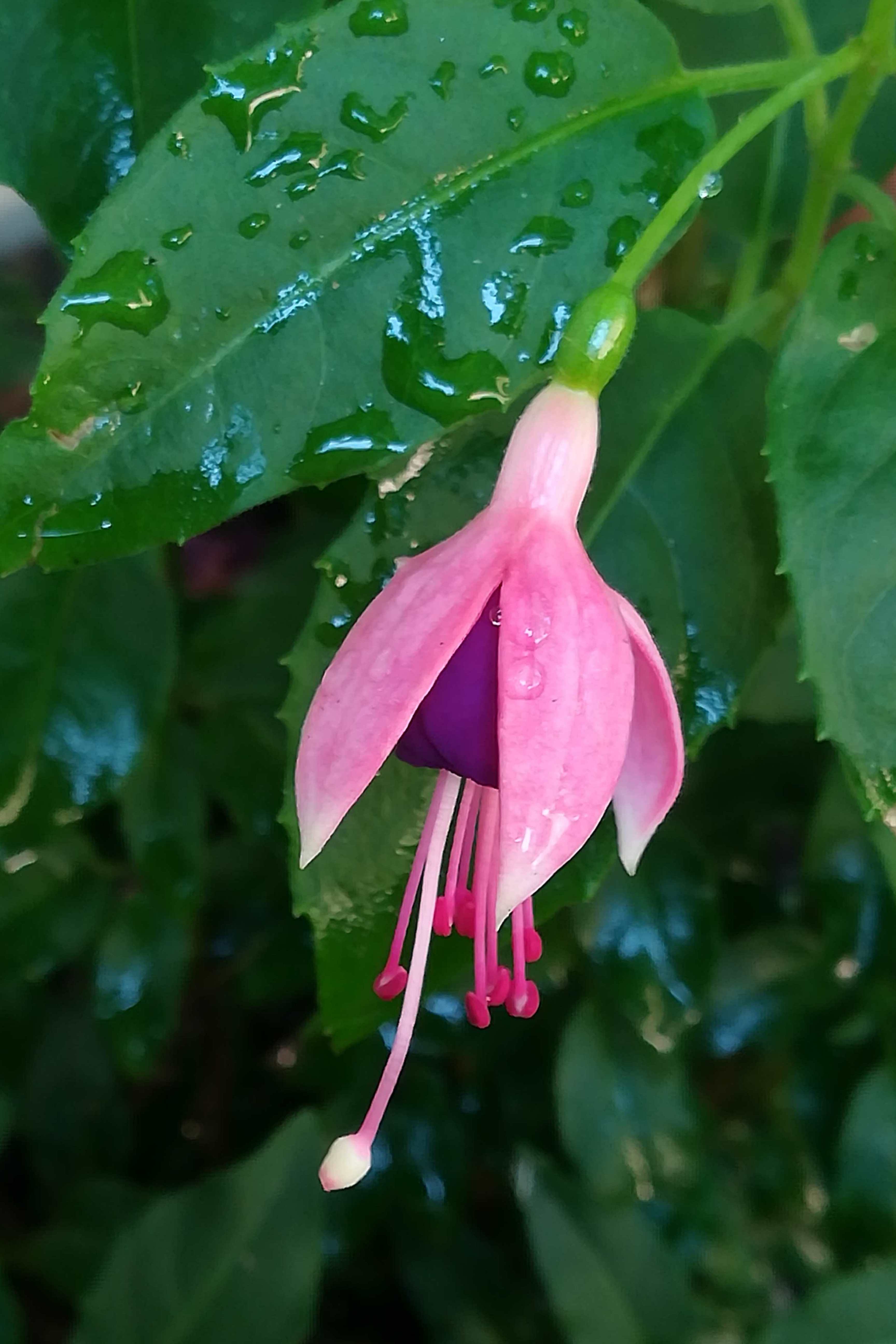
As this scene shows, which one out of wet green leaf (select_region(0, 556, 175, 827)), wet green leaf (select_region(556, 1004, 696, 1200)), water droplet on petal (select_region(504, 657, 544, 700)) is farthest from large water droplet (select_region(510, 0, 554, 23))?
wet green leaf (select_region(556, 1004, 696, 1200))

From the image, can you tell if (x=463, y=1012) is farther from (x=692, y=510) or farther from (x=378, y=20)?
(x=378, y=20)

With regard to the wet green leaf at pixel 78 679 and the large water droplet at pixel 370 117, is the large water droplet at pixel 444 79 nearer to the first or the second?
the large water droplet at pixel 370 117

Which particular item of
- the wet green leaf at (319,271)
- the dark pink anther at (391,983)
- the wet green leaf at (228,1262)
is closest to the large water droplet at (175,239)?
the wet green leaf at (319,271)

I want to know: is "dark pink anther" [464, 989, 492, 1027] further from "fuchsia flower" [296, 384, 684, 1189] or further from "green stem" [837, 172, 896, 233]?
"green stem" [837, 172, 896, 233]

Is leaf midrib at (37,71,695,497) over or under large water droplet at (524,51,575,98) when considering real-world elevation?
under

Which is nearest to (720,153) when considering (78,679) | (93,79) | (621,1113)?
(93,79)

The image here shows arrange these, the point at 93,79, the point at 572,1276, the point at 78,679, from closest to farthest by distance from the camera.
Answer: the point at 93,79 < the point at 78,679 < the point at 572,1276

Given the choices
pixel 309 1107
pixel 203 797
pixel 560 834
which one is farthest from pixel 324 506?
pixel 560 834
